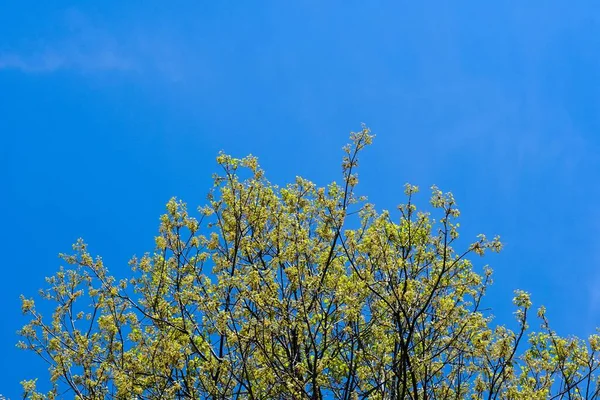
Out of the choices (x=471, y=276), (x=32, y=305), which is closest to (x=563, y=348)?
(x=471, y=276)

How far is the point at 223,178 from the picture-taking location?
49.5 ft

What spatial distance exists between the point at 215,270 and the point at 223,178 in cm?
242

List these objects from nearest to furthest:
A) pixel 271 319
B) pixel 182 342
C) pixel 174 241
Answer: pixel 271 319 → pixel 182 342 → pixel 174 241

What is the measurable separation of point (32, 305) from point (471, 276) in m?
10.8

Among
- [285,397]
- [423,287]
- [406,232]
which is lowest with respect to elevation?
[285,397]

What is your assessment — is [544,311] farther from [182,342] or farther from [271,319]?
[182,342]

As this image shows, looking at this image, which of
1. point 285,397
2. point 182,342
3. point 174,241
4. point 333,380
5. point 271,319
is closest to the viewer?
point 271,319

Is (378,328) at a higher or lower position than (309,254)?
lower

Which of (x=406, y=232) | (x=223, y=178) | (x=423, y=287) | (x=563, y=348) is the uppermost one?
(x=223, y=178)

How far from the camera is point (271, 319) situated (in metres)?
12.1

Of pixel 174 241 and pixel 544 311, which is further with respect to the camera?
pixel 174 241

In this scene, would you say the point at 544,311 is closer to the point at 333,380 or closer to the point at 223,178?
the point at 333,380

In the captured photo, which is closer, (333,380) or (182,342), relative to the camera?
(182,342)

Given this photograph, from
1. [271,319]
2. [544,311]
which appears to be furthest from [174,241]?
[544,311]
